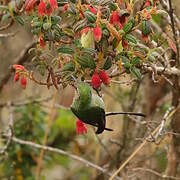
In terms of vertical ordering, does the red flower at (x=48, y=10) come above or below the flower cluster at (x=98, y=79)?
above

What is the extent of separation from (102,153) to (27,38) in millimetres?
1339

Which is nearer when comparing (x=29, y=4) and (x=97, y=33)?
(x=97, y=33)

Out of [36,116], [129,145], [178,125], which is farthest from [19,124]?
[178,125]

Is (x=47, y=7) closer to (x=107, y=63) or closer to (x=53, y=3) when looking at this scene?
(x=53, y=3)

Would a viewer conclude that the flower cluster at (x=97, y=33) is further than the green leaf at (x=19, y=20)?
No

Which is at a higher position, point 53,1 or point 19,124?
point 53,1

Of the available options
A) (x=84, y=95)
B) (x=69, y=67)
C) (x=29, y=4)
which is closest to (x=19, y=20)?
(x=29, y=4)

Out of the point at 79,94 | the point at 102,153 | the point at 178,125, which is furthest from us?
the point at 102,153

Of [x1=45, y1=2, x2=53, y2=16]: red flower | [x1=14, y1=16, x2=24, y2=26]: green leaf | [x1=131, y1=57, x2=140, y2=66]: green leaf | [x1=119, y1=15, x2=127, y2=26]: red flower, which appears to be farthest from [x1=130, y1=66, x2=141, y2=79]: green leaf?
[x1=14, y1=16, x2=24, y2=26]: green leaf

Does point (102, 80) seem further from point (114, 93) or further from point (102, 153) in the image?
point (102, 153)

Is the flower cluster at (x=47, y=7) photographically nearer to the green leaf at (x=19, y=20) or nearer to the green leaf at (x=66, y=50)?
the green leaf at (x=66, y=50)

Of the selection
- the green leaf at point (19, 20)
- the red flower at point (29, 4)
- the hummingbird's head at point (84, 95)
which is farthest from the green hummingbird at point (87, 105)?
the green leaf at point (19, 20)

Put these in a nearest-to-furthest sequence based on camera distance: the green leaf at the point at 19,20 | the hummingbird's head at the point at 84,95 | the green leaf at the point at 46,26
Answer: the hummingbird's head at the point at 84,95
the green leaf at the point at 46,26
the green leaf at the point at 19,20

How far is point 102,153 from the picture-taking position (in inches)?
123
